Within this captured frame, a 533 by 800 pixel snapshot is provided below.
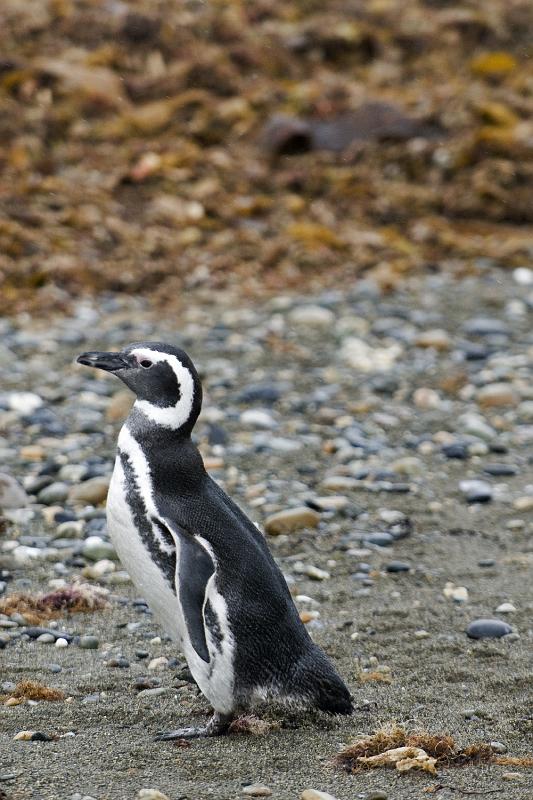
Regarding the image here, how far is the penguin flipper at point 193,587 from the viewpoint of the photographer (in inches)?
155

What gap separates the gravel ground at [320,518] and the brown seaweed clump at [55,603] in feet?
0.15

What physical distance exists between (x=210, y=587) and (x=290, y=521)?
2.05m

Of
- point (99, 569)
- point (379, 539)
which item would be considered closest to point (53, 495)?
point (99, 569)

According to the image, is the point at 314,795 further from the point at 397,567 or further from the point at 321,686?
the point at 397,567

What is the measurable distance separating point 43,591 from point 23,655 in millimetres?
607

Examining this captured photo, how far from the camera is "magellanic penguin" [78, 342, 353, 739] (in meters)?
4.01

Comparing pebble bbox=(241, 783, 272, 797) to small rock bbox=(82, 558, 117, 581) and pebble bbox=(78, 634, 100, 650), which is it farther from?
small rock bbox=(82, 558, 117, 581)

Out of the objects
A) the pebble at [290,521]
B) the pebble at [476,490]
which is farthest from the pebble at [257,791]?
the pebble at [476,490]

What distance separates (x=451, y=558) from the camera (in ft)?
19.4

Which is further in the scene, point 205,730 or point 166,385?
point 166,385

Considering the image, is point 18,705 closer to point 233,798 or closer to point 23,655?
point 23,655

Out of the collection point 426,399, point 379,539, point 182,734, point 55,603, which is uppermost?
point 182,734

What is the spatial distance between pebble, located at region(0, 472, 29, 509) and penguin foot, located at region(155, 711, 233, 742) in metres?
2.27

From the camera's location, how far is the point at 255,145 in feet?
40.3
